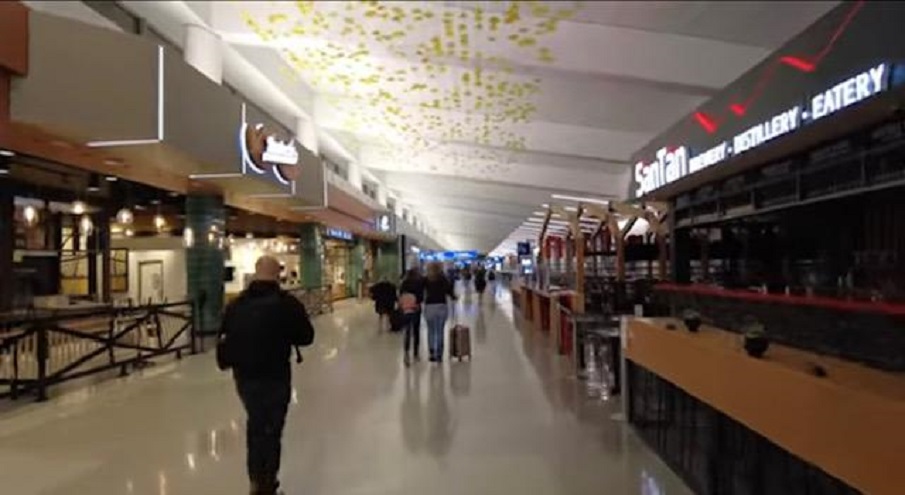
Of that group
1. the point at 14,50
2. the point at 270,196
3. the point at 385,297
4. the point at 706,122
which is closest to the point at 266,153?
the point at 270,196

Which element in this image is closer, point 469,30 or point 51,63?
point 469,30

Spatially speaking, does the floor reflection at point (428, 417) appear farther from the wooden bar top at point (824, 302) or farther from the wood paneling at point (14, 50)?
the wood paneling at point (14, 50)

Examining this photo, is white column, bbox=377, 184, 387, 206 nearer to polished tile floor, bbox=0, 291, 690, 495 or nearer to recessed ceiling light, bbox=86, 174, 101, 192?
recessed ceiling light, bbox=86, 174, 101, 192

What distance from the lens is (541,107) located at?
11.4 metres

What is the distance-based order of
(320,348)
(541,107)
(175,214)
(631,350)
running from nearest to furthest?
(631,350)
(541,107)
(320,348)
(175,214)

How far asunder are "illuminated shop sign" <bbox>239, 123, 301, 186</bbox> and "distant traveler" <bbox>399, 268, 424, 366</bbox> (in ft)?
9.60

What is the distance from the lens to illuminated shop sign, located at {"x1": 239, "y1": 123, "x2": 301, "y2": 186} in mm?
10922

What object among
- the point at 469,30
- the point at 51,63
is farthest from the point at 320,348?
the point at 469,30

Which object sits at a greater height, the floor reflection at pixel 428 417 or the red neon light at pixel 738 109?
the red neon light at pixel 738 109

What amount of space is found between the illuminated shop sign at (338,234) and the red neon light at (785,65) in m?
15.7

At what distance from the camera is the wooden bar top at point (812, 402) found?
232 centimetres

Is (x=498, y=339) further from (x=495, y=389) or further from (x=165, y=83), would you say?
(x=165, y=83)

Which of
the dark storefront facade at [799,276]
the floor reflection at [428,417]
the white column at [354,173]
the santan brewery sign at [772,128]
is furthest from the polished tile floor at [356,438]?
the white column at [354,173]

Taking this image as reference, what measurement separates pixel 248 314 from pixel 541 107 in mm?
8235
